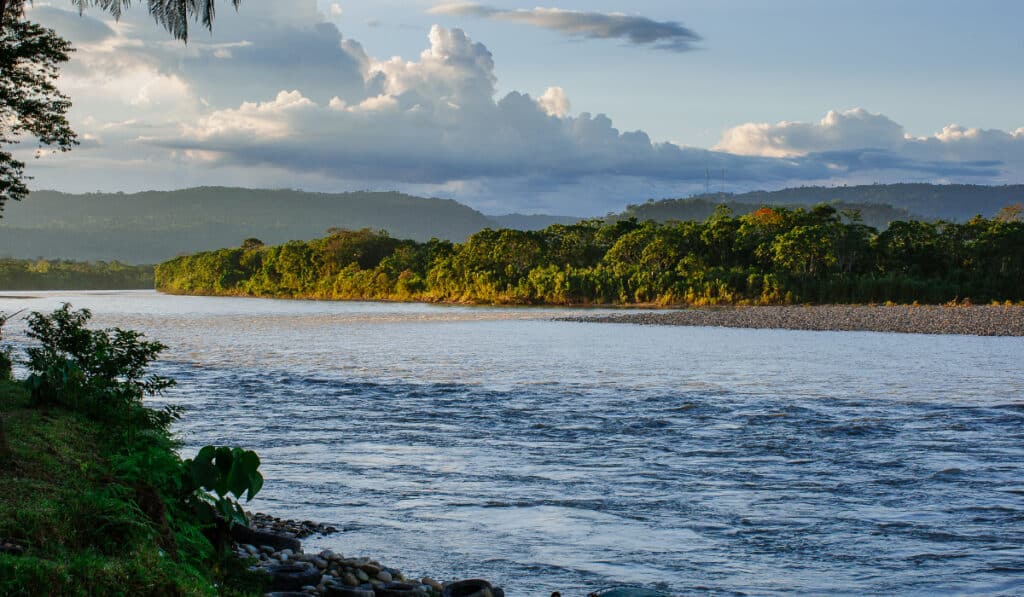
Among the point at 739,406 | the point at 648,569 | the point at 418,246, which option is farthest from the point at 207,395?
the point at 418,246

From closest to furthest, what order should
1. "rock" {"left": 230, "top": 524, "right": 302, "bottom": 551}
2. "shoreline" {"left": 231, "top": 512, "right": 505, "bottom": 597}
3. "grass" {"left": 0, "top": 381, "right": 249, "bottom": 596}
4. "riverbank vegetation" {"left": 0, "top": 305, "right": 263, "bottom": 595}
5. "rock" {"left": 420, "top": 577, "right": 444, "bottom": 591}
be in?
"grass" {"left": 0, "top": 381, "right": 249, "bottom": 596} → "riverbank vegetation" {"left": 0, "top": 305, "right": 263, "bottom": 595} → "shoreline" {"left": 231, "top": 512, "right": 505, "bottom": 597} → "rock" {"left": 420, "top": 577, "right": 444, "bottom": 591} → "rock" {"left": 230, "top": 524, "right": 302, "bottom": 551}

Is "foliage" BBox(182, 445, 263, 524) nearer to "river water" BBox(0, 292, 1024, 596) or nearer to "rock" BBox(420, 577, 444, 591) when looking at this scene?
"river water" BBox(0, 292, 1024, 596)

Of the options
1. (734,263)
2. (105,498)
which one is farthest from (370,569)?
(734,263)

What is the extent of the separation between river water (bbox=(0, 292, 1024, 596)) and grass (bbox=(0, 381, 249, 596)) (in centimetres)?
237

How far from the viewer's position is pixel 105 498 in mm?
8164

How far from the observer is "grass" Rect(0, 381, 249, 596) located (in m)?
6.38

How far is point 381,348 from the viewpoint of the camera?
45688mm

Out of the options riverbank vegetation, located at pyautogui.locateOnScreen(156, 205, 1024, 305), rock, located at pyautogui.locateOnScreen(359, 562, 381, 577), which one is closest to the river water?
rock, located at pyautogui.locateOnScreen(359, 562, 381, 577)

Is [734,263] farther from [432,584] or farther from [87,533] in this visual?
[87,533]

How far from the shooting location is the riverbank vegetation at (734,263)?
91.1 meters

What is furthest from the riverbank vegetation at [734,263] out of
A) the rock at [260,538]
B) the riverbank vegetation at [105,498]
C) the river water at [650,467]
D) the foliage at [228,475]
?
the foliage at [228,475]

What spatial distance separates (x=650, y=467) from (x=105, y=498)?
9547 mm

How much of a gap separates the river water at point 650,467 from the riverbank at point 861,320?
71.1 feet

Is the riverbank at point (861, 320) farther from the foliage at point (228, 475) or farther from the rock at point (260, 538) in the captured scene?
the foliage at point (228, 475)
